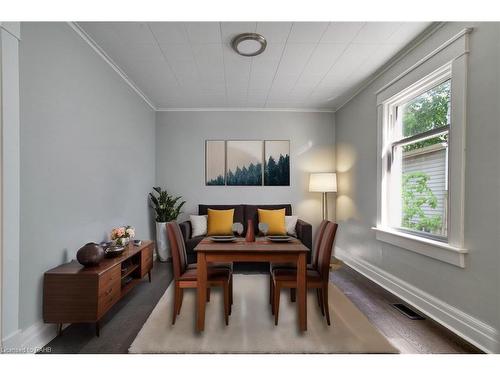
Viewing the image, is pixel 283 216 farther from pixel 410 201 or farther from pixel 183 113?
pixel 183 113

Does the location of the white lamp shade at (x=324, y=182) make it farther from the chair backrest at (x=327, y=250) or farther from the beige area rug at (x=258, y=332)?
the chair backrest at (x=327, y=250)

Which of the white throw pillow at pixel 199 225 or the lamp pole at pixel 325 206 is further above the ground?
the lamp pole at pixel 325 206

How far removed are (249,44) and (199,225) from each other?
2.81 metres

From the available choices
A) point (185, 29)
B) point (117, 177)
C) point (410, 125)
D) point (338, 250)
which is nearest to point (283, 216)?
point (338, 250)

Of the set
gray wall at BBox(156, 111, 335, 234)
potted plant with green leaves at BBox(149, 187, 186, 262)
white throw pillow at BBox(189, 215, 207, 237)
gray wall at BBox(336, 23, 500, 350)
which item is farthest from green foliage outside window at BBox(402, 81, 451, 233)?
potted plant with green leaves at BBox(149, 187, 186, 262)

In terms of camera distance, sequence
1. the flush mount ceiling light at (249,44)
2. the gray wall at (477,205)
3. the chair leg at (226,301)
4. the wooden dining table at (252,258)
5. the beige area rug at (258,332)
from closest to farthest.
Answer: the gray wall at (477,205) < the beige area rug at (258,332) < the wooden dining table at (252,258) < the chair leg at (226,301) < the flush mount ceiling light at (249,44)

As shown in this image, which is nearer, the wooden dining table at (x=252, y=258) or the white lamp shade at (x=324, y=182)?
the wooden dining table at (x=252, y=258)

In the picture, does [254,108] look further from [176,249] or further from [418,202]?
[176,249]

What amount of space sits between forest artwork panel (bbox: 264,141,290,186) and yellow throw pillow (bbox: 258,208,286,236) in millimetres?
700

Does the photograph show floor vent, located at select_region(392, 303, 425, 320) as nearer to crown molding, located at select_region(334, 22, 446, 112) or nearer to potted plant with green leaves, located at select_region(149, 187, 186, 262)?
crown molding, located at select_region(334, 22, 446, 112)

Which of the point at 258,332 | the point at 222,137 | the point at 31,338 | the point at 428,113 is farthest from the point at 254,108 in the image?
the point at 31,338

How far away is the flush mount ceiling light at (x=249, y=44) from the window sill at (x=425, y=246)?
2528 millimetres

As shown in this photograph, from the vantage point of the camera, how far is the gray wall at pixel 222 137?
4840 mm

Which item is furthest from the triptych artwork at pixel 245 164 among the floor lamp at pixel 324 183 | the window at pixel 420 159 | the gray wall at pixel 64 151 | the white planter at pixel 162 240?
the window at pixel 420 159
